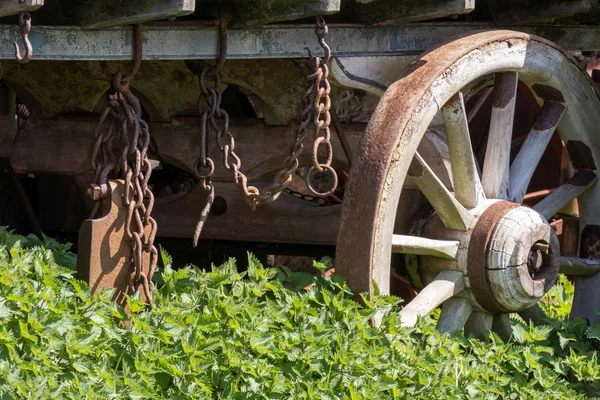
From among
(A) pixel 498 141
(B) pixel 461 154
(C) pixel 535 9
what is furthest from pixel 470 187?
(C) pixel 535 9

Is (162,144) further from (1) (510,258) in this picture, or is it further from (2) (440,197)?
(1) (510,258)

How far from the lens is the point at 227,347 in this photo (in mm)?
3084

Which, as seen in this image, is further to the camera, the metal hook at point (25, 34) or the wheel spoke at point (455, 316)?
the wheel spoke at point (455, 316)

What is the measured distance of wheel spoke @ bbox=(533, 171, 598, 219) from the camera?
14.9 feet

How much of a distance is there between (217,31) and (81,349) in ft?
4.30

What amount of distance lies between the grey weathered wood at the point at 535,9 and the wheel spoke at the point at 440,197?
0.93 m

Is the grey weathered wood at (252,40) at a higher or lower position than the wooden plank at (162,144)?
higher

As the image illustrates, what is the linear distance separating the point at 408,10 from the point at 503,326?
1.29 m

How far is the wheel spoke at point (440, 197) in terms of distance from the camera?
3.89 meters

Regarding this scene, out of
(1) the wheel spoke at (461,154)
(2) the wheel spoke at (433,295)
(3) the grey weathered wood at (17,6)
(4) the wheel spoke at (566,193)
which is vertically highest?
(3) the grey weathered wood at (17,6)

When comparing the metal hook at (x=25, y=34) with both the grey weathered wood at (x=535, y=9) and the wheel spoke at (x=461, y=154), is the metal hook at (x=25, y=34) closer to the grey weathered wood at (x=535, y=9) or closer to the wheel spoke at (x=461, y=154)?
A: the wheel spoke at (x=461, y=154)

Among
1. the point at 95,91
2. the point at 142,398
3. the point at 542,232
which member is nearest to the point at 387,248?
the point at 542,232

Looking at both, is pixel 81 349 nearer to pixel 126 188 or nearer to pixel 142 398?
pixel 142 398

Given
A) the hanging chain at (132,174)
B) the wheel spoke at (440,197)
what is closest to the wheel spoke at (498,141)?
the wheel spoke at (440,197)
